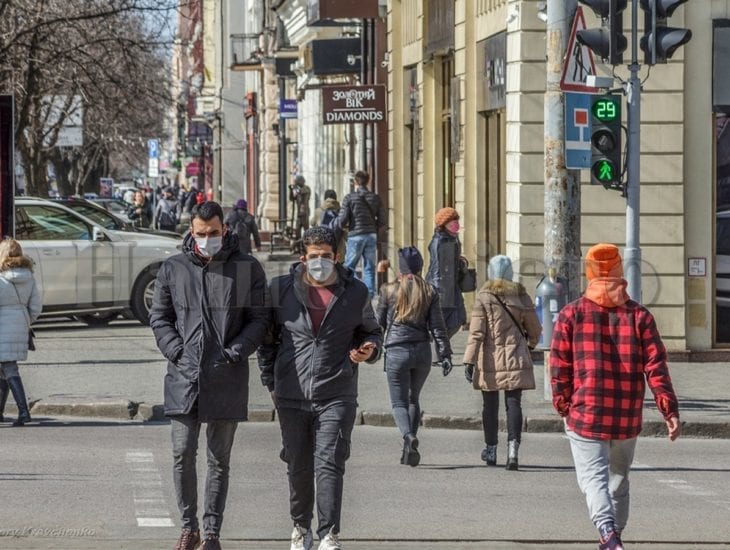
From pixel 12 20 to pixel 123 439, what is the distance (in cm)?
2006

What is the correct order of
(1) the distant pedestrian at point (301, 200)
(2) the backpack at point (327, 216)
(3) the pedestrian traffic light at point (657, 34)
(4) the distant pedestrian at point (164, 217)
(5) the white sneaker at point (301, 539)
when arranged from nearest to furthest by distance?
(5) the white sneaker at point (301, 539) < (3) the pedestrian traffic light at point (657, 34) < (2) the backpack at point (327, 216) < (1) the distant pedestrian at point (301, 200) < (4) the distant pedestrian at point (164, 217)

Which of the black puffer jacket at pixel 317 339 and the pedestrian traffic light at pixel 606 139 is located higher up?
the pedestrian traffic light at pixel 606 139

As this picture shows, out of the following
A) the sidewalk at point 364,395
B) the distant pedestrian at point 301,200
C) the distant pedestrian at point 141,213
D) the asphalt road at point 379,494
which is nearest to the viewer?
the asphalt road at point 379,494

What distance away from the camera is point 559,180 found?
14.5 meters

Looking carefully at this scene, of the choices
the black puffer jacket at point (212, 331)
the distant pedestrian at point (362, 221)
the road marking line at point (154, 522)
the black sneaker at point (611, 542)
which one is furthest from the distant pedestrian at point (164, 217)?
the black sneaker at point (611, 542)

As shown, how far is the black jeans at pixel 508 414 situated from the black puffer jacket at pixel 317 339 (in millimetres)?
3523

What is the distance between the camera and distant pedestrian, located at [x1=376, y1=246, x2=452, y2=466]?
11688mm

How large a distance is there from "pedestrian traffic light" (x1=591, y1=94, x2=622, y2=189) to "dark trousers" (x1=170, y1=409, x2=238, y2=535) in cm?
625

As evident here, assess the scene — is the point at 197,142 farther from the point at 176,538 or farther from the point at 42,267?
the point at 176,538

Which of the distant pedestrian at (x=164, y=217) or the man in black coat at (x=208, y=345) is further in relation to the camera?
the distant pedestrian at (x=164, y=217)

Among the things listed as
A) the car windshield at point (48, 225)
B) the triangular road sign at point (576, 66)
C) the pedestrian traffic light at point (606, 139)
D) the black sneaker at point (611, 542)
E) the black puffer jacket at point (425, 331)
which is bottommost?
the black sneaker at point (611, 542)

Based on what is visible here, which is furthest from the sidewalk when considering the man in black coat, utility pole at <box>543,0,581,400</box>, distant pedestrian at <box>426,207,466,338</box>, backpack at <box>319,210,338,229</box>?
backpack at <box>319,210,338,229</box>

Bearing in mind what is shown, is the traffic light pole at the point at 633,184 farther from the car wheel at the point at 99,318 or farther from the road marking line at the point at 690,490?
the car wheel at the point at 99,318

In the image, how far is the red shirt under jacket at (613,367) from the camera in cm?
783
